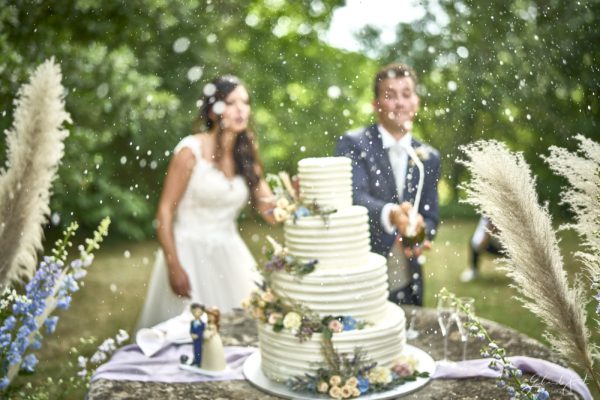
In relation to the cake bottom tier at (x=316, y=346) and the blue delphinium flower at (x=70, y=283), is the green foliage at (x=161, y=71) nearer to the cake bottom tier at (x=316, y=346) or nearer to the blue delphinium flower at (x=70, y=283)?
the cake bottom tier at (x=316, y=346)

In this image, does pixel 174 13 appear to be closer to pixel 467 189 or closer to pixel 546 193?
pixel 546 193

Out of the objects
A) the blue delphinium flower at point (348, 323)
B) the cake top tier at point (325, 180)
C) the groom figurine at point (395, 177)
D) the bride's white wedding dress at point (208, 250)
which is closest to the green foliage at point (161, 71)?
the groom figurine at point (395, 177)

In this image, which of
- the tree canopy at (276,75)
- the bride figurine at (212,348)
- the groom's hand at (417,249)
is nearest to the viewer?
the bride figurine at (212,348)

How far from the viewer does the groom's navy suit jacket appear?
5.62 ft

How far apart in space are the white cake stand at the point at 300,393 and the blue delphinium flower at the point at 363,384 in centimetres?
→ 1

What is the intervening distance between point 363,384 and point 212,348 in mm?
318

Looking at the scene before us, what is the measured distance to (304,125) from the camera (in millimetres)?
2285

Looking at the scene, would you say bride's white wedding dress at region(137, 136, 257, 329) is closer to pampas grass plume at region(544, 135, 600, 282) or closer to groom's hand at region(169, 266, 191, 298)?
groom's hand at region(169, 266, 191, 298)

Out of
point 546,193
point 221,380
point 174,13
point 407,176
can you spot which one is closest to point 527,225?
point 221,380

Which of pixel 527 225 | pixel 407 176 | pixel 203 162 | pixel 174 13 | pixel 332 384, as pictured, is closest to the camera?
pixel 527 225

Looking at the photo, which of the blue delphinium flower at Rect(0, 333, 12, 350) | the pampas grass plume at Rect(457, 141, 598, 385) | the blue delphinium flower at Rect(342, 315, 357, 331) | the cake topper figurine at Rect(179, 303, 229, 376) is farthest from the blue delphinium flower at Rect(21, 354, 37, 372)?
the pampas grass plume at Rect(457, 141, 598, 385)

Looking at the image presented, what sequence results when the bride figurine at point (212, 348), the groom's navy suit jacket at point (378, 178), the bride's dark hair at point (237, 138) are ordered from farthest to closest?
the bride's dark hair at point (237, 138)
the groom's navy suit jacket at point (378, 178)
the bride figurine at point (212, 348)

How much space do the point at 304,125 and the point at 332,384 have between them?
1.27 m

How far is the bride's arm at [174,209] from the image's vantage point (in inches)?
77.1
